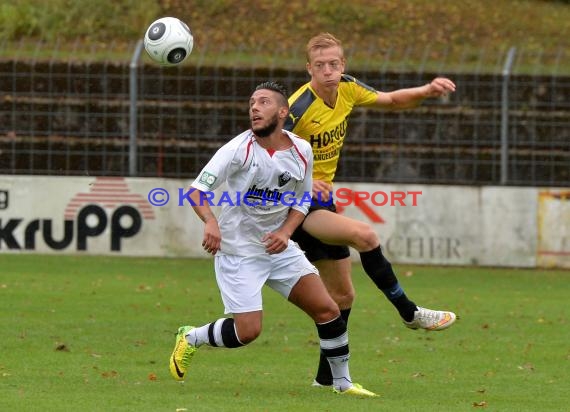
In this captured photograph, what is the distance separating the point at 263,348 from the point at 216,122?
8.09 meters

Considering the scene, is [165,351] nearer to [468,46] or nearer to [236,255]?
[236,255]

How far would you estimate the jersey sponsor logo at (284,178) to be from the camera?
8.70m

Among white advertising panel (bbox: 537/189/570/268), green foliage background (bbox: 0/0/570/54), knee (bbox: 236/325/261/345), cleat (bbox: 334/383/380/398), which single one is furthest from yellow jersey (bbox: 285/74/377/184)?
green foliage background (bbox: 0/0/570/54)

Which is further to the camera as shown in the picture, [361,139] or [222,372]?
[361,139]

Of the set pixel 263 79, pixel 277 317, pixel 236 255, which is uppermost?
pixel 263 79

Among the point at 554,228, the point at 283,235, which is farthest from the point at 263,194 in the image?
the point at 554,228

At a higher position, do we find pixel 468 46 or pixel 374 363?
pixel 468 46

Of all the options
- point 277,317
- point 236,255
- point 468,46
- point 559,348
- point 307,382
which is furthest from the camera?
point 468,46

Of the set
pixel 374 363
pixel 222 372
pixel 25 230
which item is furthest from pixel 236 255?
pixel 25 230

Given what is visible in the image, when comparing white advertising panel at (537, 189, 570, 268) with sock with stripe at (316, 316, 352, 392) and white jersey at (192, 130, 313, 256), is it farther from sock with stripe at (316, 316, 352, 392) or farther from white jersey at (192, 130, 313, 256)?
white jersey at (192, 130, 313, 256)

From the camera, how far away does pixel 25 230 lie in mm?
18344

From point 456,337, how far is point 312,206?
3234mm

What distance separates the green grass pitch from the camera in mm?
8625

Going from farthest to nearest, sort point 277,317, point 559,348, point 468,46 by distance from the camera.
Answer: point 468,46 → point 277,317 → point 559,348
